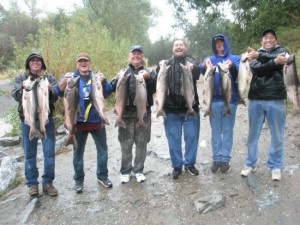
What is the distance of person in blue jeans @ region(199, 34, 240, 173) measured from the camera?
18.4 feet

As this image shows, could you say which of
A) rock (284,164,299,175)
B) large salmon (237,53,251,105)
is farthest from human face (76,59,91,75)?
rock (284,164,299,175)

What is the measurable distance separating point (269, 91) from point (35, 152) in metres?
3.68

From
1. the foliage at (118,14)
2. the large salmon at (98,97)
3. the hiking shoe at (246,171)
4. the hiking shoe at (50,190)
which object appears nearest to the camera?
the large salmon at (98,97)

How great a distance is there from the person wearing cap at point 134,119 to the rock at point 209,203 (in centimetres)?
124

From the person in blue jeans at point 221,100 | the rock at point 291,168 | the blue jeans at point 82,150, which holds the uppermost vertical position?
the person in blue jeans at point 221,100

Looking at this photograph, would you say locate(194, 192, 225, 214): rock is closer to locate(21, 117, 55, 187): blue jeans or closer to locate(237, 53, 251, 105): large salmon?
locate(237, 53, 251, 105): large salmon

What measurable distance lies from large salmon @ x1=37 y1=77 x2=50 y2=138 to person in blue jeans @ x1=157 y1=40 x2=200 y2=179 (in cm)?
175

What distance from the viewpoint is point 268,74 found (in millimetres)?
5383

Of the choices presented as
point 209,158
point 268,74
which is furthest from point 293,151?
point 268,74

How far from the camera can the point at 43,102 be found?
208 inches

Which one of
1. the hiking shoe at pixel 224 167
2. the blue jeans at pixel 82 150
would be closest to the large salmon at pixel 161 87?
the blue jeans at pixel 82 150

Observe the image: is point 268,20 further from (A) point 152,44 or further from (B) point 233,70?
(A) point 152,44

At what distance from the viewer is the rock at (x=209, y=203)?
5.13m

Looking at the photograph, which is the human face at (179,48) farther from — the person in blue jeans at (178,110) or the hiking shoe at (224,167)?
the hiking shoe at (224,167)
